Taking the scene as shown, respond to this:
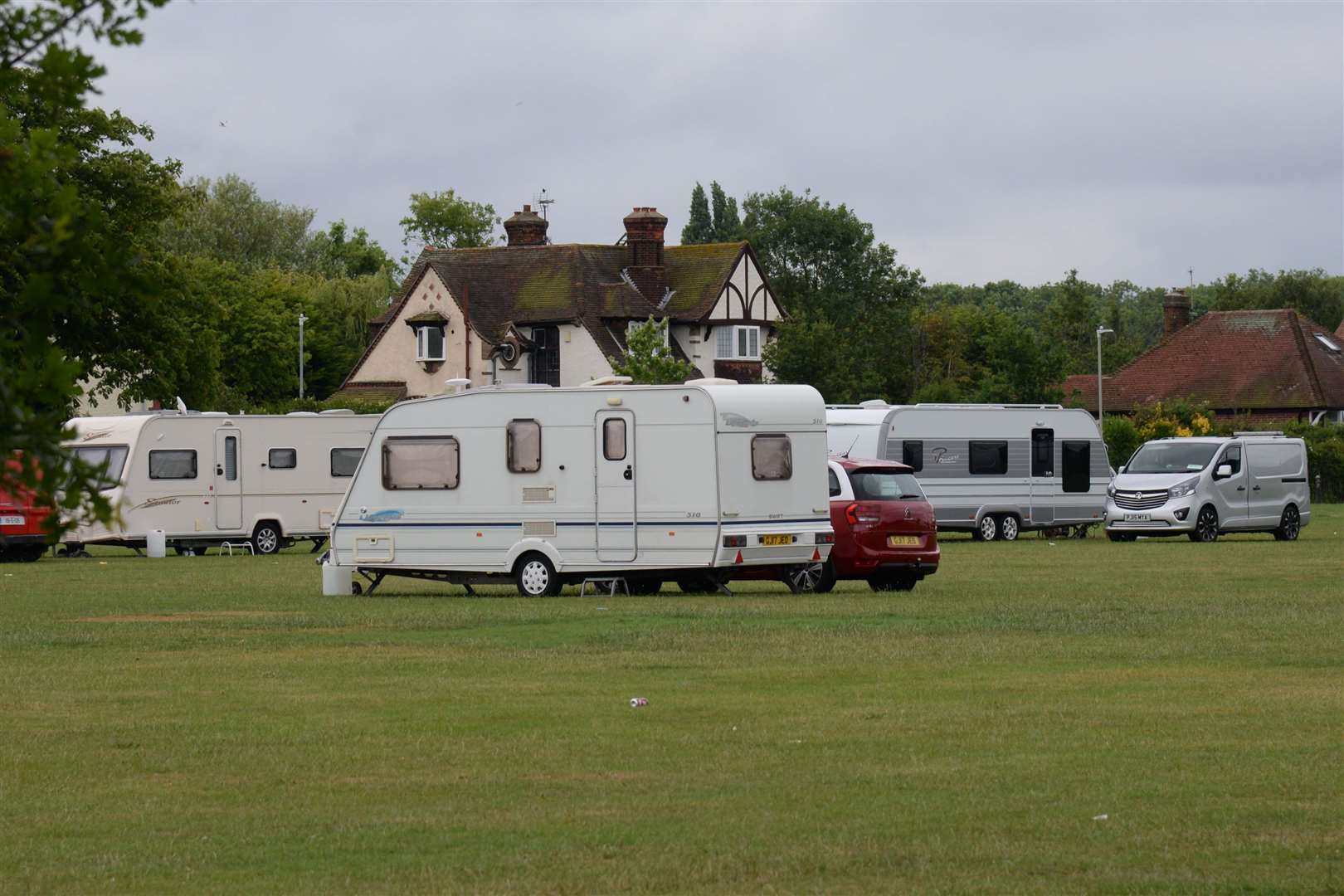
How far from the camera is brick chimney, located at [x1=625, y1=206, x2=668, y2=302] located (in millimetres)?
81188

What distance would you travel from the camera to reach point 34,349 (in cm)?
493

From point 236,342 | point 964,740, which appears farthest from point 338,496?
point 236,342

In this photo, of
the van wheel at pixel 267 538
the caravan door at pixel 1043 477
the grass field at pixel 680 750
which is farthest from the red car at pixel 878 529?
the caravan door at pixel 1043 477

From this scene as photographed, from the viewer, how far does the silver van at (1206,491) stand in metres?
42.8

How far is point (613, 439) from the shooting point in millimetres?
26109

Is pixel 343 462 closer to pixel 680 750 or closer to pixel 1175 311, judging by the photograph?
pixel 680 750

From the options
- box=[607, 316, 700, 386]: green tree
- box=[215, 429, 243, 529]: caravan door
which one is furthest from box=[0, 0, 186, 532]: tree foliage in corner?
box=[607, 316, 700, 386]: green tree

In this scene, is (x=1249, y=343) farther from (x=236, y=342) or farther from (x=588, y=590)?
(x=588, y=590)

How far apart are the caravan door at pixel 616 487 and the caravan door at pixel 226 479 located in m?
16.6

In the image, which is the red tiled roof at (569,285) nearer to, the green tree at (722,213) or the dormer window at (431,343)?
the dormer window at (431,343)

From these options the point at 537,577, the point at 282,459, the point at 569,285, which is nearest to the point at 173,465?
the point at 282,459

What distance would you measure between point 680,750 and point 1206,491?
32.6m

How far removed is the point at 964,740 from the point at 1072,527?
124 ft

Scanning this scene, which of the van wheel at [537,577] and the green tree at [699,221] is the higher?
the green tree at [699,221]
